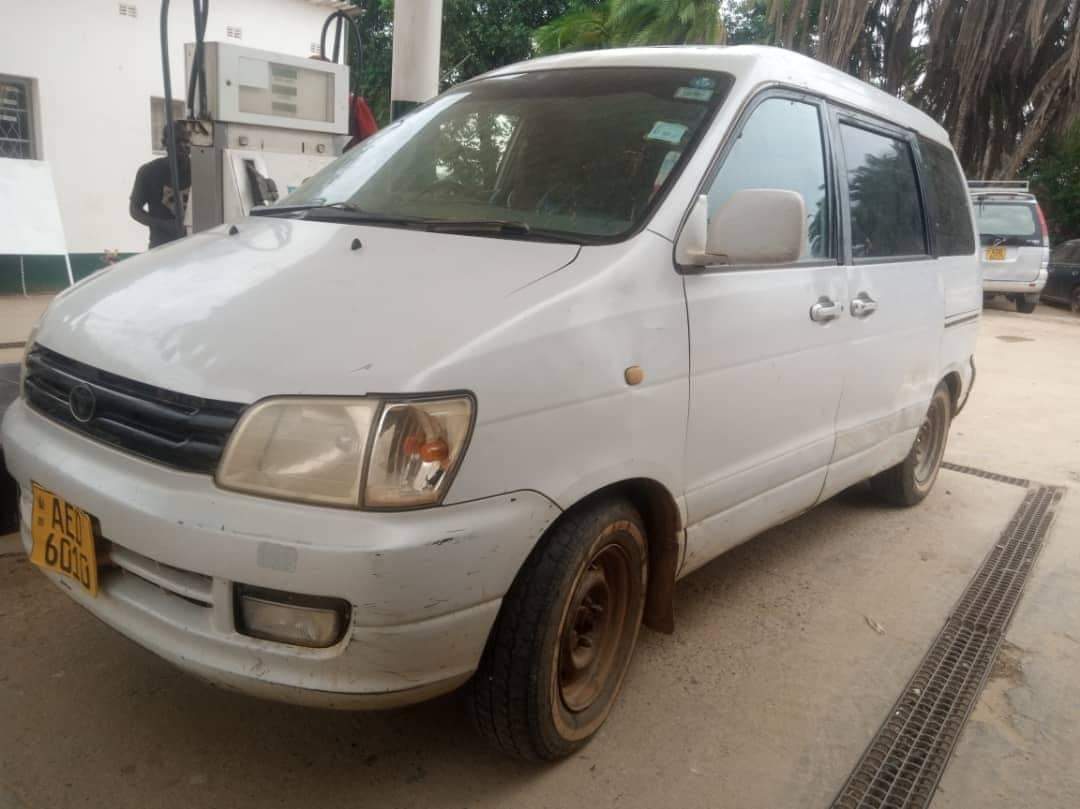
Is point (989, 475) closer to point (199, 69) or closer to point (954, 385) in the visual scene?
point (954, 385)

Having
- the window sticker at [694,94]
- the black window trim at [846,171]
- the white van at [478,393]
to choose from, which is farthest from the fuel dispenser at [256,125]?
the black window trim at [846,171]

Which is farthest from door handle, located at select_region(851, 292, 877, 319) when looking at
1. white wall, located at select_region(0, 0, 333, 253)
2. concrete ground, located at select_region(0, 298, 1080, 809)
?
white wall, located at select_region(0, 0, 333, 253)

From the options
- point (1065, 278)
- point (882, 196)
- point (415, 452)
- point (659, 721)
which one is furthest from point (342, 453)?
point (1065, 278)

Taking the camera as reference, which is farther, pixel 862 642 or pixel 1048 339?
pixel 1048 339

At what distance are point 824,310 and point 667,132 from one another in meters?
0.85

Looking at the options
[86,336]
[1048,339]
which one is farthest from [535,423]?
[1048,339]

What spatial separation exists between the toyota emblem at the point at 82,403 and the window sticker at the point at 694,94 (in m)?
1.86

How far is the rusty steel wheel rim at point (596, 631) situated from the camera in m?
2.40

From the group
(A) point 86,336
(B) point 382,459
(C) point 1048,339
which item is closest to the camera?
(B) point 382,459

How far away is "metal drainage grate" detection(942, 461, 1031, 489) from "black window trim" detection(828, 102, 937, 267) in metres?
1.93

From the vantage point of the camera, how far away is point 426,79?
553cm

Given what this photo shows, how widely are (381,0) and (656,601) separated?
59.6 ft

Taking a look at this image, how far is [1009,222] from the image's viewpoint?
14469mm

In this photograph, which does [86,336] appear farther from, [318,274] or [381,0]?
[381,0]
